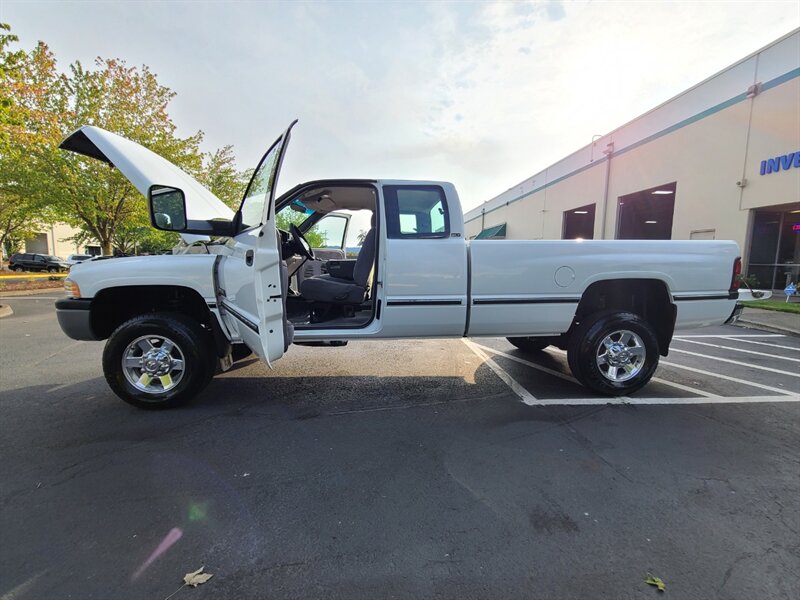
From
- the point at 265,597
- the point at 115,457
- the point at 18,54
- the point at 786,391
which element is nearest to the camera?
the point at 265,597

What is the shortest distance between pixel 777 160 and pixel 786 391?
39.3 feet

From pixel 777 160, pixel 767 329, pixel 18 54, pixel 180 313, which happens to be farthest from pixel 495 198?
pixel 180 313

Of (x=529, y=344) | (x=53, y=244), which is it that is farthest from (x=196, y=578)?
(x=53, y=244)

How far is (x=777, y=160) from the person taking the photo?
12312 millimetres

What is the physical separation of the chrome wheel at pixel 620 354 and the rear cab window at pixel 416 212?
2071 mm

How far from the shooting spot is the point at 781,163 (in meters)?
12.2

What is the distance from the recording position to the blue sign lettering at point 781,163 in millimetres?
11773

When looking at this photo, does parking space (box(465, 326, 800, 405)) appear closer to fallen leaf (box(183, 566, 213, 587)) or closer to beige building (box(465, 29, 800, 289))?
fallen leaf (box(183, 566, 213, 587))

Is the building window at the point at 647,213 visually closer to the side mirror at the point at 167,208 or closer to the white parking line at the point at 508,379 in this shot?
the white parking line at the point at 508,379

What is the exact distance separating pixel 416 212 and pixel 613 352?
2.55 meters

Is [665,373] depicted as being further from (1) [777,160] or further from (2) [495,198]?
(2) [495,198]

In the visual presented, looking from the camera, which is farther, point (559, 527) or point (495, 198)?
point (495, 198)

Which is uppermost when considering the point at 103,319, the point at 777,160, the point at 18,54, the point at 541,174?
the point at 541,174

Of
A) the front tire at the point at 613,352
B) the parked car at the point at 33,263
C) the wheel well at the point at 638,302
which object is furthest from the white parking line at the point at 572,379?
the parked car at the point at 33,263
